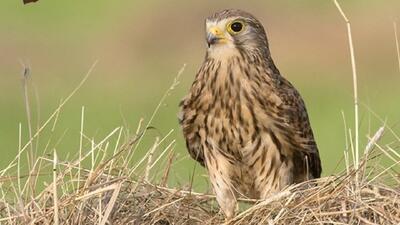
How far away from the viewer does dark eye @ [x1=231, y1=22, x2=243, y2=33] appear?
7.98 meters

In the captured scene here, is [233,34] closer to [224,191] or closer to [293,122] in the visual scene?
[293,122]

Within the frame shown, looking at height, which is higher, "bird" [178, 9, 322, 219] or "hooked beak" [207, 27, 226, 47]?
"hooked beak" [207, 27, 226, 47]

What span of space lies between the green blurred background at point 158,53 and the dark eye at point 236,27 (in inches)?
350

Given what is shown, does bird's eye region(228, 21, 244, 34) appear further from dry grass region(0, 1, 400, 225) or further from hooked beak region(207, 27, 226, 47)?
dry grass region(0, 1, 400, 225)

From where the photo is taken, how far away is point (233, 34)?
26.3 ft

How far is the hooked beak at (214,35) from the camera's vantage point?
25.8ft

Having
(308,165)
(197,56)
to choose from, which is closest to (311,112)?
(197,56)

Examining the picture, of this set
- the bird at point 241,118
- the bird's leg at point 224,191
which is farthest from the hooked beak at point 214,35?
the bird's leg at point 224,191

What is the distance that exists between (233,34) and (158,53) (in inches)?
532

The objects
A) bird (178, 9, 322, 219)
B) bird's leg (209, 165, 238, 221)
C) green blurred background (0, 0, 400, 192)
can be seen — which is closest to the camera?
bird's leg (209, 165, 238, 221)

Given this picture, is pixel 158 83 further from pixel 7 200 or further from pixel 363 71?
pixel 7 200

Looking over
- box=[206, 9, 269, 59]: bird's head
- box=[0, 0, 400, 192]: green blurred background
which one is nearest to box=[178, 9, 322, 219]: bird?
box=[206, 9, 269, 59]: bird's head

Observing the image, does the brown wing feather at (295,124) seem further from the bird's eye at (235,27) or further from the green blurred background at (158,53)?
the green blurred background at (158,53)

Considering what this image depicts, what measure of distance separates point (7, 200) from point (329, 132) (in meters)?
9.78
